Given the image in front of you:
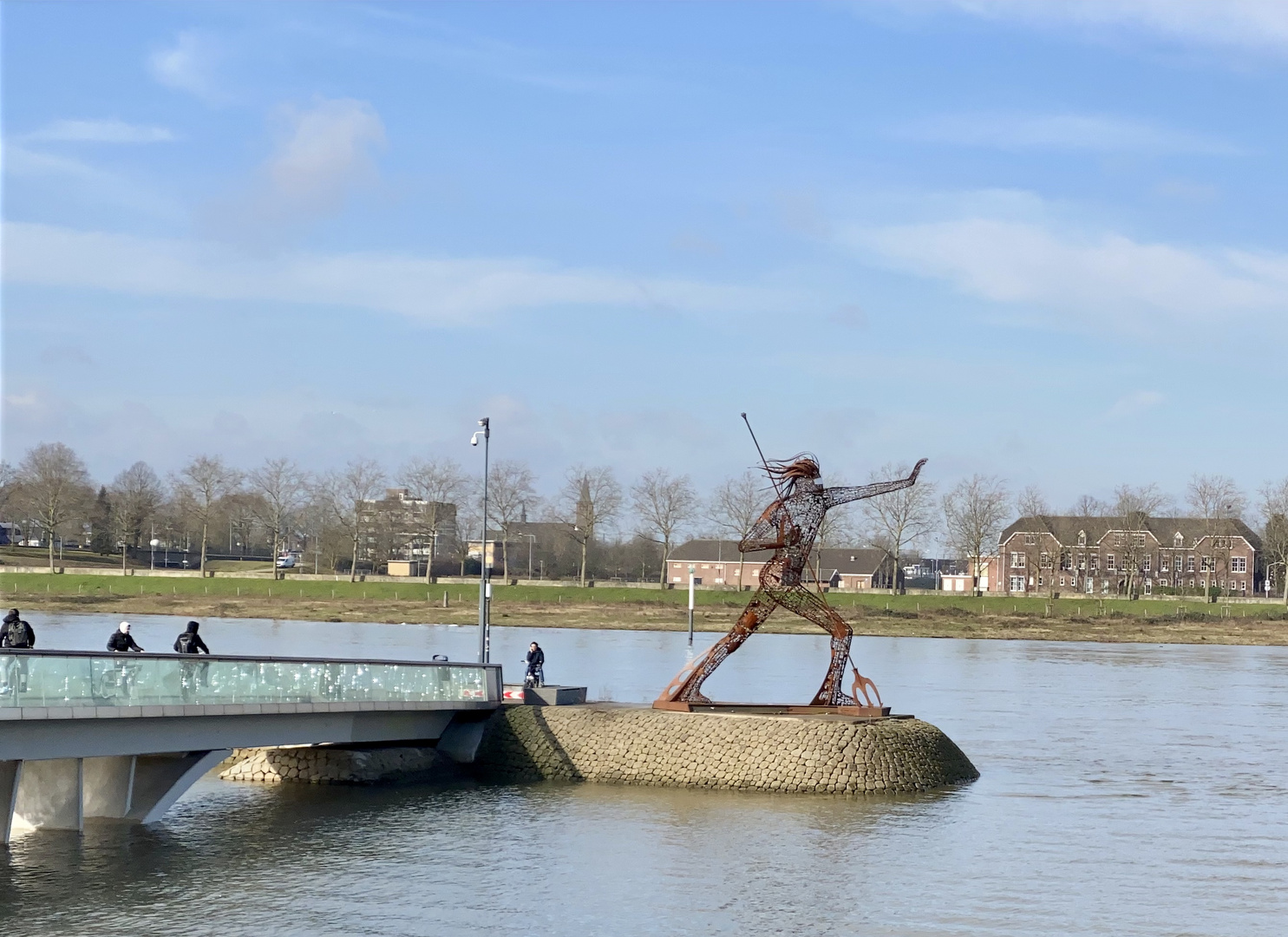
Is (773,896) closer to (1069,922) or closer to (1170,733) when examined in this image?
(1069,922)

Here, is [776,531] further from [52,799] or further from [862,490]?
[52,799]

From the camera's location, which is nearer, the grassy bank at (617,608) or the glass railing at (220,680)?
the glass railing at (220,680)

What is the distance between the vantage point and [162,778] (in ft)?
90.4

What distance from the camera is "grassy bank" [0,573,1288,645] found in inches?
3935

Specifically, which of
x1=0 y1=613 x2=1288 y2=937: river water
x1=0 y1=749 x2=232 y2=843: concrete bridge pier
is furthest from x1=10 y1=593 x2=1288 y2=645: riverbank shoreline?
x1=0 y1=749 x2=232 y2=843: concrete bridge pier

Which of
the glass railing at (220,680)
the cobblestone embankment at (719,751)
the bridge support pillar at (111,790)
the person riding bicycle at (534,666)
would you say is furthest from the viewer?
the person riding bicycle at (534,666)

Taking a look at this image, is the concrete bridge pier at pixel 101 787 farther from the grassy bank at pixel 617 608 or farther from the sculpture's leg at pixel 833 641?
the grassy bank at pixel 617 608

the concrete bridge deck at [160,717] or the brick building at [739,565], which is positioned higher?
the brick building at [739,565]

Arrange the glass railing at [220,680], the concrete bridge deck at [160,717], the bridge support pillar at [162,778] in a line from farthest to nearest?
the bridge support pillar at [162,778]
the concrete bridge deck at [160,717]
the glass railing at [220,680]

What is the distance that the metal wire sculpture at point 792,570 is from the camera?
111 feet

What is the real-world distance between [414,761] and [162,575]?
299 ft

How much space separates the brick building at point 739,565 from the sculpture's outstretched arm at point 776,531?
12248cm

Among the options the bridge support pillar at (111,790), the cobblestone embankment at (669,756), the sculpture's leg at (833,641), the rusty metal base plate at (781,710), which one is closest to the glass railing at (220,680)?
the cobblestone embankment at (669,756)

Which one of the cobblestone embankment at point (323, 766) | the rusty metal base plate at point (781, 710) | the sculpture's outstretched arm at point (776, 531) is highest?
the sculpture's outstretched arm at point (776, 531)
